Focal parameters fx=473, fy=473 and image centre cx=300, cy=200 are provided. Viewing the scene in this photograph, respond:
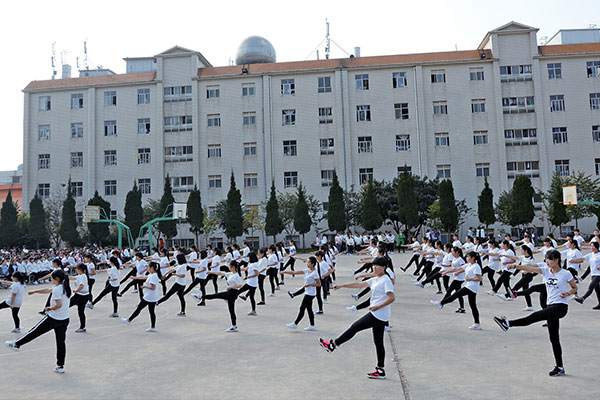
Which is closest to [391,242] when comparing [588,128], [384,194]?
[384,194]

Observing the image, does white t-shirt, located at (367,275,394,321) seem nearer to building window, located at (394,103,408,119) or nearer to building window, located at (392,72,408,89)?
building window, located at (394,103,408,119)

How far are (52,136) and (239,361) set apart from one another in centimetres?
4510

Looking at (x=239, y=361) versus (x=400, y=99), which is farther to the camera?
(x=400, y=99)

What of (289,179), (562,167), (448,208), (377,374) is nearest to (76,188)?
(289,179)

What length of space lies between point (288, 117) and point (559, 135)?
77.6 feet

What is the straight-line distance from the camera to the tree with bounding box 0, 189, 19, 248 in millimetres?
40250

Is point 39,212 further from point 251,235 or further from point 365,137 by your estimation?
point 365,137

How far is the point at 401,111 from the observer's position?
42.2 meters

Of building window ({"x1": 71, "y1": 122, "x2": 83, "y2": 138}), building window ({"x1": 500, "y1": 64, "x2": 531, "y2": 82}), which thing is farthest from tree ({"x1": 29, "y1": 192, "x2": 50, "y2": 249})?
building window ({"x1": 500, "y1": 64, "x2": 531, "y2": 82})

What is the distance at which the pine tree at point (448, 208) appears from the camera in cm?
3630

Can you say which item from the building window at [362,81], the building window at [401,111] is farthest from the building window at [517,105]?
the building window at [362,81]

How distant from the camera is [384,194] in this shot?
38.2m

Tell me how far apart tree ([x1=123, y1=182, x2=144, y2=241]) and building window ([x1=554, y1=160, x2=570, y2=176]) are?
117ft

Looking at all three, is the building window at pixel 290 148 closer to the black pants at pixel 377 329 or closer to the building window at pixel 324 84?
the building window at pixel 324 84
